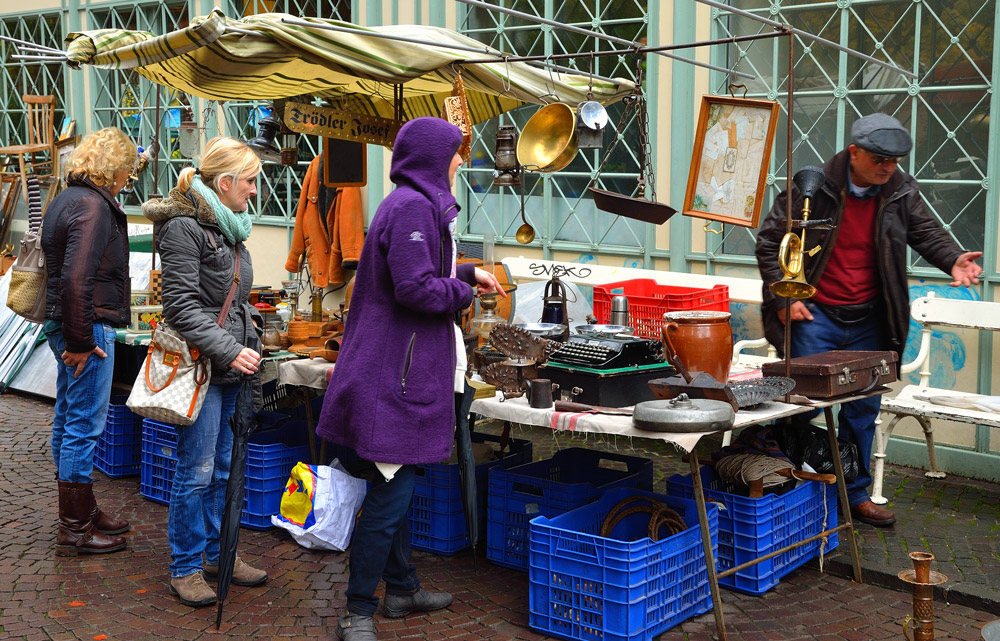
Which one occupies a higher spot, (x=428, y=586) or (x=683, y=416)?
(x=683, y=416)

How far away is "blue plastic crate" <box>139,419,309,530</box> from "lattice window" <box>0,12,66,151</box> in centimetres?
878

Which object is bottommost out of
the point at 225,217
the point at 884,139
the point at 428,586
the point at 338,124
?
the point at 428,586

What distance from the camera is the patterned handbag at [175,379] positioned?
14.4 feet

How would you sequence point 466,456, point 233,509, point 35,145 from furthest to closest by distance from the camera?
point 35,145 < point 466,456 < point 233,509

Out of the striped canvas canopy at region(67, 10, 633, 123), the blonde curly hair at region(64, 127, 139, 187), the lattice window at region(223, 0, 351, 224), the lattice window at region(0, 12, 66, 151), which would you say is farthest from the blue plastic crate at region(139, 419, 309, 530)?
the lattice window at region(0, 12, 66, 151)

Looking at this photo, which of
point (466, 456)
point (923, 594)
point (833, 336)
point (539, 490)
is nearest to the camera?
point (923, 594)

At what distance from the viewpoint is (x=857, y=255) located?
5.36 m

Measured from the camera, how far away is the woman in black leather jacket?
16.4 feet

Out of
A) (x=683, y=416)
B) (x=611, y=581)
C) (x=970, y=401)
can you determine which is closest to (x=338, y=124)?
(x=683, y=416)

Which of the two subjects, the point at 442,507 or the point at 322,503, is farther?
the point at 442,507

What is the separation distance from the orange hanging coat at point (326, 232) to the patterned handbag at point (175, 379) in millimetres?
4717

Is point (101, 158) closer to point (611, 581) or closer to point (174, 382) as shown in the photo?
point (174, 382)

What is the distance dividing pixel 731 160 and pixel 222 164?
2306mm

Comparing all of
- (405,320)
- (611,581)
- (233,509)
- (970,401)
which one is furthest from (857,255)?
A: (233,509)
